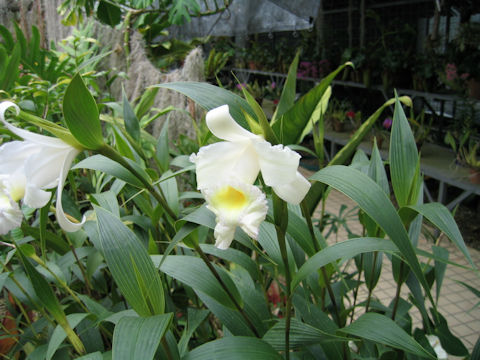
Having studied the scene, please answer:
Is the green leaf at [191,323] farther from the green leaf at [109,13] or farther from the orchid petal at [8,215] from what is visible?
the green leaf at [109,13]

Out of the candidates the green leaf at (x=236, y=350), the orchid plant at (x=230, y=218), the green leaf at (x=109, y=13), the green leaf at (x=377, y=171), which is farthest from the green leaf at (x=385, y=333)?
the green leaf at (x=109, y=13)

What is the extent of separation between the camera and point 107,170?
51cm

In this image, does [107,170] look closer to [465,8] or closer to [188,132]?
[188,132]

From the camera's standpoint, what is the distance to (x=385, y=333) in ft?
1.68

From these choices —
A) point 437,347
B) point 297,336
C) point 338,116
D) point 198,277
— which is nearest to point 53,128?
point 198,277

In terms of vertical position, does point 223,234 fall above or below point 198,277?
above

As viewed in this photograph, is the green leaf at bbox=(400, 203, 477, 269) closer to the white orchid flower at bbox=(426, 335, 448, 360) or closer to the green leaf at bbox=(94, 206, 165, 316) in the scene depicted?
the green leaf at bbox=(94, 206, 165, 316)

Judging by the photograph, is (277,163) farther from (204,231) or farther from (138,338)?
(204,231)

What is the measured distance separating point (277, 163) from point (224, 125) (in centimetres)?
6

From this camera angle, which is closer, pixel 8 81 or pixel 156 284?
pixel 156 284

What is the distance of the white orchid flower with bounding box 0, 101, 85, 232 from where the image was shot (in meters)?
0.45

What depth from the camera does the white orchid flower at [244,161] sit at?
15.4 inches

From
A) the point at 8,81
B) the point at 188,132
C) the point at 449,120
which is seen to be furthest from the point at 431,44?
the point at 8,81

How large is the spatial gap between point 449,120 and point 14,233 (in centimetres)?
307
